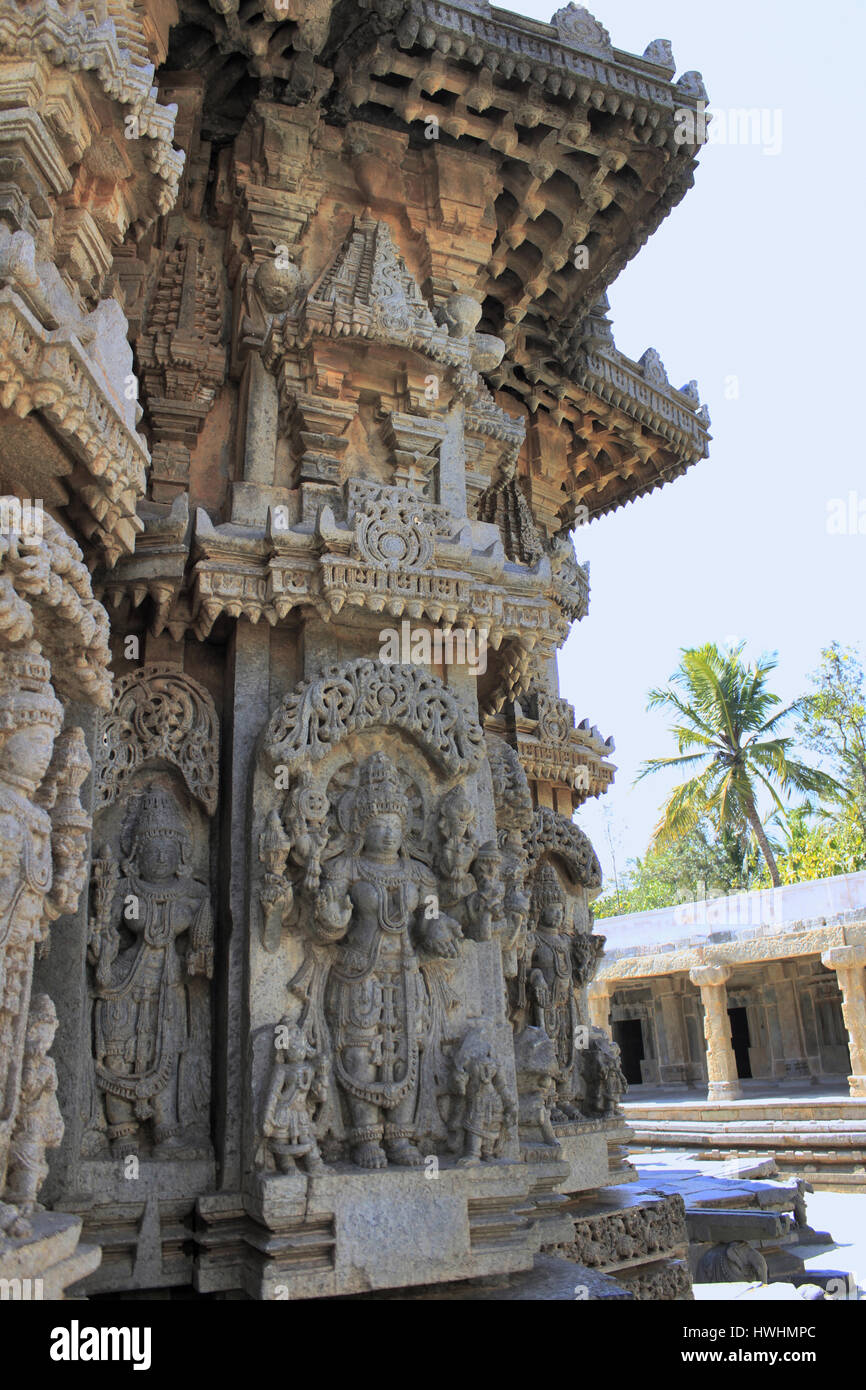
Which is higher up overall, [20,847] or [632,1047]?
[20,847]

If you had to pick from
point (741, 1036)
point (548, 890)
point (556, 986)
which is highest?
point (548, 890)

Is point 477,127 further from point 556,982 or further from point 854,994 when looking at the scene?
point 854,994

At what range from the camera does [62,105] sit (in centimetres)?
430

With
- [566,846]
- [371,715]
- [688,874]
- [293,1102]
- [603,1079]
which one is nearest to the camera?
[293,1102]

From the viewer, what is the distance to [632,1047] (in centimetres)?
2591

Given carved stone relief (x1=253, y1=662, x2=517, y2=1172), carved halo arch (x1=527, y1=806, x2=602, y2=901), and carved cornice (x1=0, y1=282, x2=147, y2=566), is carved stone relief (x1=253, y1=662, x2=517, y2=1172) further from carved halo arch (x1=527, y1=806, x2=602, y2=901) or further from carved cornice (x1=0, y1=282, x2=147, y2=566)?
carved halo arch (x1=527, y1=806, x2=602, y2=901)

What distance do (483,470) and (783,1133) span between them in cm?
1187

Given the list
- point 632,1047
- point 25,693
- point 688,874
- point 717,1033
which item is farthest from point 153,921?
point 688,874

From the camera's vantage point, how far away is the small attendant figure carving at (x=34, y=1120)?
356cm

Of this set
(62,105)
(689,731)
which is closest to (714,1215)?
(62,105)

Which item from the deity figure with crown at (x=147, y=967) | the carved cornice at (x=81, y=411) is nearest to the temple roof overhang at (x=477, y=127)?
the carved cornice at (x=81, y=411)

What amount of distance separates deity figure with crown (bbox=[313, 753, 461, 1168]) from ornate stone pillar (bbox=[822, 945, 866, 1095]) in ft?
→ 43.7

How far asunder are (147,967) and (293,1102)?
1.13 m
